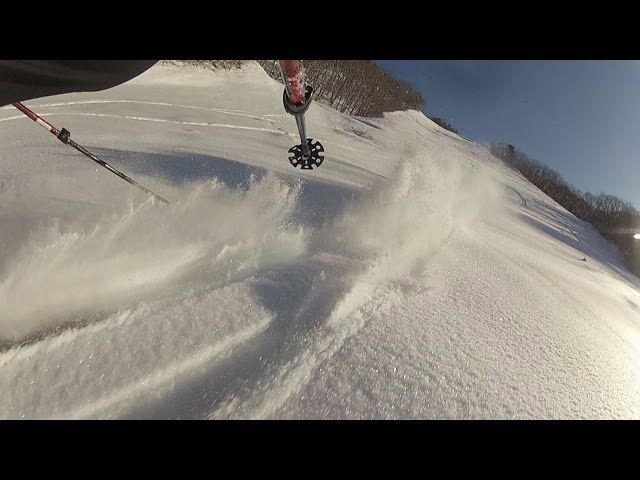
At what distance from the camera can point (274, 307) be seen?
2.51 metres

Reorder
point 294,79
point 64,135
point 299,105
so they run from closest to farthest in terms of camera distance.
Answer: point 294,79 < point 299,105 < point 64,135

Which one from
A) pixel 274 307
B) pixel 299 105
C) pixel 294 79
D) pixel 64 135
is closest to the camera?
pixel 294 79

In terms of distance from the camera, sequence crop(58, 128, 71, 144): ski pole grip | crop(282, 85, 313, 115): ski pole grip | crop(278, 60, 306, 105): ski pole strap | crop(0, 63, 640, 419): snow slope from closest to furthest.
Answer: crop(0, 63, 640, 419): snow slope
crop(278, 60, 306, 105): ski pole strap
crop(282, 85, 313, 115): ski pole grip
crop(58, 128, 71, 144): ski pole grip

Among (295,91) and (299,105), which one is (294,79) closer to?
(295,91)

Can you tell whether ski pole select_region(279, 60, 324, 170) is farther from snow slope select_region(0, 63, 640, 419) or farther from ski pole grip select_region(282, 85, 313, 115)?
snow slope select_region(0, 63, 640, 419)

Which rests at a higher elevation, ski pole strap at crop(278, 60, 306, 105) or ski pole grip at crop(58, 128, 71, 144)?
ski pole strap at crop(278, 60, 306, 105)

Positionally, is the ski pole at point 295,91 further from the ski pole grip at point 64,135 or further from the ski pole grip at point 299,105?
the ski pole grip at point 64,135

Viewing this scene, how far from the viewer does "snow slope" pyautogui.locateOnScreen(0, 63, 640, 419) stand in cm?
187

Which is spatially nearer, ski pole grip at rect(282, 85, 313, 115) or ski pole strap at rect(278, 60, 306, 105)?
ski pole strap at rect(278, 60, 306, 105)

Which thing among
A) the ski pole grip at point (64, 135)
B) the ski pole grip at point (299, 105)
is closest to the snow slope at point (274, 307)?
the ski pole grip at point (64, 135)

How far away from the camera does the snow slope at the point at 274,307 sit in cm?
187

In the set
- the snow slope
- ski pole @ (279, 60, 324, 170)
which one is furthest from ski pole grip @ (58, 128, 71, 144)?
ski pole @ (279, 60, 324, 170)

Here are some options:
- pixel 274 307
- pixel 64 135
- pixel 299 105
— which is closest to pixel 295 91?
pixel 299 105

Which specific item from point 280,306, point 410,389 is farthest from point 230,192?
point 410,389
